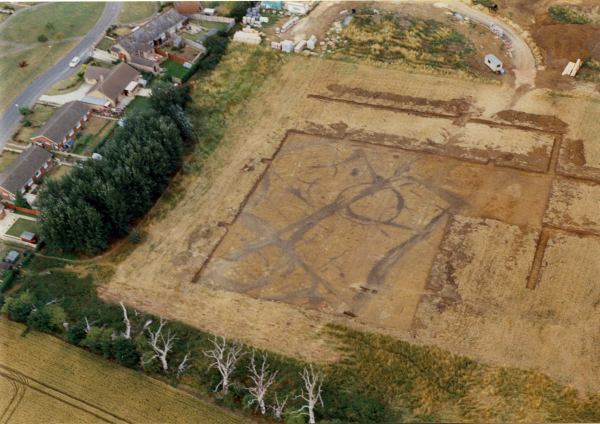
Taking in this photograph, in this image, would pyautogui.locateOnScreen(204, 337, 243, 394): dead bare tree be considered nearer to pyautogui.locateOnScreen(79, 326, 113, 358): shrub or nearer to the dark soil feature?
pyautogui.locateOnScreen(79, 326, 113, 358): shrub

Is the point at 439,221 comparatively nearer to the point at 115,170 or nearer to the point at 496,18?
the point at 115,170

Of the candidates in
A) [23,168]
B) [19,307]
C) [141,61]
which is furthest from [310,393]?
[141,61]

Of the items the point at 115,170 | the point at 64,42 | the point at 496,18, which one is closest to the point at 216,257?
the point at 115,170

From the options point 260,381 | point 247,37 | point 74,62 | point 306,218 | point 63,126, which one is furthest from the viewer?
point 247,37

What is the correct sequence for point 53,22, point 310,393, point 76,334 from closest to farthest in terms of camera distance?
point 310,393, point 76,334, point 53,22

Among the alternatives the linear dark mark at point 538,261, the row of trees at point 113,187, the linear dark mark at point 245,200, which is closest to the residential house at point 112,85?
the row of trees at point 113,187

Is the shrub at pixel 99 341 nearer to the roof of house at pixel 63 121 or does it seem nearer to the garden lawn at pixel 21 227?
the garden lawn at pixel 21 227

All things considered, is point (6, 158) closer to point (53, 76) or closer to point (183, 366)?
point (53, 76)
